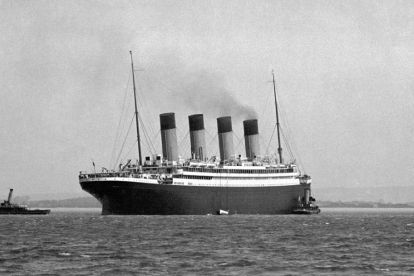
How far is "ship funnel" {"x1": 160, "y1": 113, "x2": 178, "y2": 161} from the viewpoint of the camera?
113875 millimetres

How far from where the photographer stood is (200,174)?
115 m

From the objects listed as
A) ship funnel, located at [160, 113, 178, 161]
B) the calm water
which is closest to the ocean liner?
ship funnel, located at [160, 113, 178, 161]

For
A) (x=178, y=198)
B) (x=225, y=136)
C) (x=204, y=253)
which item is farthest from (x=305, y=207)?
(x=204, y=253)

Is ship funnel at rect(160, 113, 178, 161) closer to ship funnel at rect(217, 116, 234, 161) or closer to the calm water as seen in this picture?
ship funnel at rect(217, 116, 234, 161)

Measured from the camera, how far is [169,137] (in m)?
114

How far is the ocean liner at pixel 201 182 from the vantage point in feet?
346

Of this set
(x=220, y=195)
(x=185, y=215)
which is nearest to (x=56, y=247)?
(x=185, y=215)

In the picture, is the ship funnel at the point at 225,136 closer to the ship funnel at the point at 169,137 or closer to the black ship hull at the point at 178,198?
the black ship hull at the point at 178,198

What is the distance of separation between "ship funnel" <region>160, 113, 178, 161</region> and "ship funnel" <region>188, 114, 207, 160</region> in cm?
409

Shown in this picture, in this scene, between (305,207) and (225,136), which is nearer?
(225,136)

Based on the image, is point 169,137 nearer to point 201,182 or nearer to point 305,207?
point 201,182

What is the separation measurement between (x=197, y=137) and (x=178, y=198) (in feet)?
42.9

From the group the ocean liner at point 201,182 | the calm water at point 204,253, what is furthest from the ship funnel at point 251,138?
the calm water at point 204,253

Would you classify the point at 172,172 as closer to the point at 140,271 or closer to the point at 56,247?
the point at 56,247
